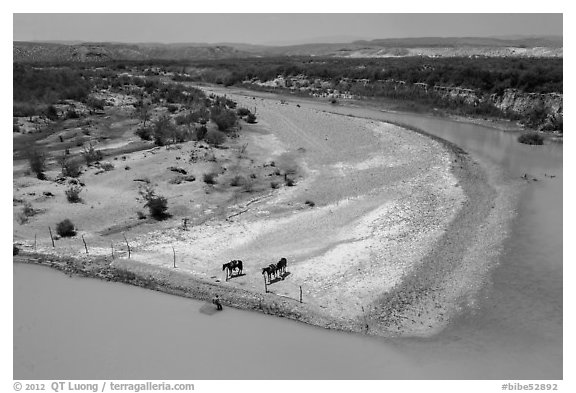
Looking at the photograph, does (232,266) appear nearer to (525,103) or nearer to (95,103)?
(95,103)

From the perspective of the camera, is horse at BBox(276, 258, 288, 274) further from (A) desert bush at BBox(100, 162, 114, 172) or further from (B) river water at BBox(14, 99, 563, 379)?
(A) desert bush at BBox(100, 162, 114, 172)

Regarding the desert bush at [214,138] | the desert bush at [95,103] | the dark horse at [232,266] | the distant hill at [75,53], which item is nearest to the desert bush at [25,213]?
the dark horse at [232,266]

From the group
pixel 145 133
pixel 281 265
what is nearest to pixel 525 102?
pixel 145 133

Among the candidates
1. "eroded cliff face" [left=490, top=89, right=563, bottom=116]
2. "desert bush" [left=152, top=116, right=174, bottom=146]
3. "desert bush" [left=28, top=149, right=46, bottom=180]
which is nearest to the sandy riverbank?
"desert bush" [left=152, top=116, right=174, bottom=146]

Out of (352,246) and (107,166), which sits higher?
(107,166)

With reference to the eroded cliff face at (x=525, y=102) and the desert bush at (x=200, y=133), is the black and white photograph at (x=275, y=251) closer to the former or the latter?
the desert bush at (x=200, y=133)

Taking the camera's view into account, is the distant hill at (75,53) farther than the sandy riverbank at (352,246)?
Yes
